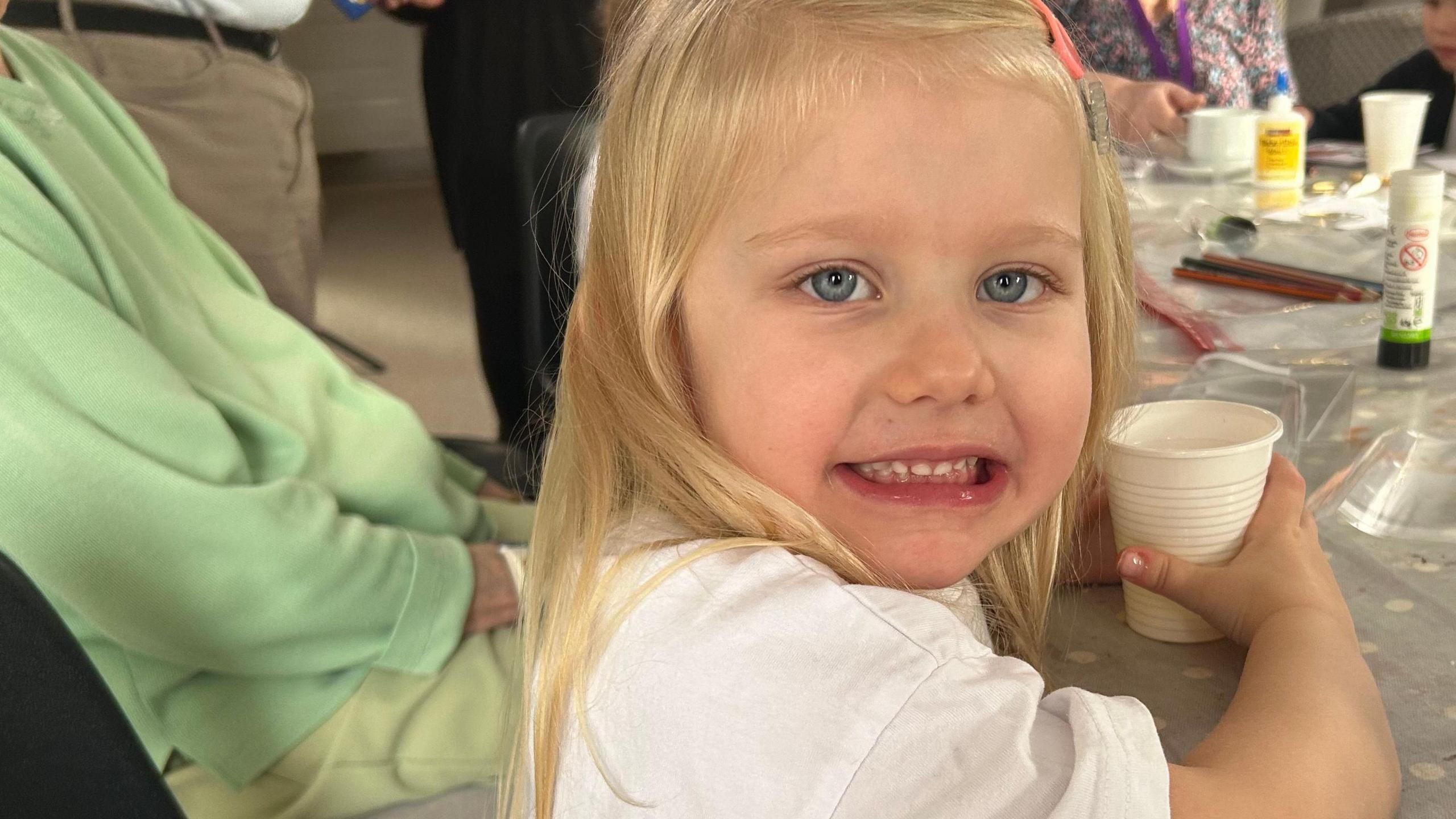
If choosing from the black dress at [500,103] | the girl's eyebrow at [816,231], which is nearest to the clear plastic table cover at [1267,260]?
the girl's eyebrow at [816,231]

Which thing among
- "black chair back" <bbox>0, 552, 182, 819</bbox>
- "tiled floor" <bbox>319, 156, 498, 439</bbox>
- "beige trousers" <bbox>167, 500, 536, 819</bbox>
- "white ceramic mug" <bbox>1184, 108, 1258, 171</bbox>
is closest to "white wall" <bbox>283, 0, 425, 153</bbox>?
"tiled floor" <bbox>319, 156, 498, 439</bbox>

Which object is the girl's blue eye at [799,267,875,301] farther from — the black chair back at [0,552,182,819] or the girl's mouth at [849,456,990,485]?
the black chair back at [0,552,182,819]

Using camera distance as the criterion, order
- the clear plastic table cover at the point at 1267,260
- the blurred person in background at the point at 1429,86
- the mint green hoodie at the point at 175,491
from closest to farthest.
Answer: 1. the mint green hoodie at the point at 175,491
2. the clear plastic table cover at the point at 1267,260
3. the blurred person in background at the point at 1429,86

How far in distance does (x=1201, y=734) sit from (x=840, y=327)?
0.29 m

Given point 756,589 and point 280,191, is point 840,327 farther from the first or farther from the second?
point 280,191

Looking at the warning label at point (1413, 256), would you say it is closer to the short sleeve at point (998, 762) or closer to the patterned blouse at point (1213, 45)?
the short sleeve at point (998, 762)

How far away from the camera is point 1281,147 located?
1.75m

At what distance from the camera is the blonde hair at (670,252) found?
66 centimetres

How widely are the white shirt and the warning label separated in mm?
1444

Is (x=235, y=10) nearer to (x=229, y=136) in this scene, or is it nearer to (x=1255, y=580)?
(x=229, y=136)

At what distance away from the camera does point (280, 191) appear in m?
1.71

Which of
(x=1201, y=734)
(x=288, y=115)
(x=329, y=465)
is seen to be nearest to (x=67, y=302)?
(x=329, y=465)

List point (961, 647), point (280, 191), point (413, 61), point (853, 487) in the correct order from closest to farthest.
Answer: point (961, 647) → point (853, 487) → point (280, 191) → point (413, 61)

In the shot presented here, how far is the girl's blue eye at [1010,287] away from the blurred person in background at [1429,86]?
1578mm
